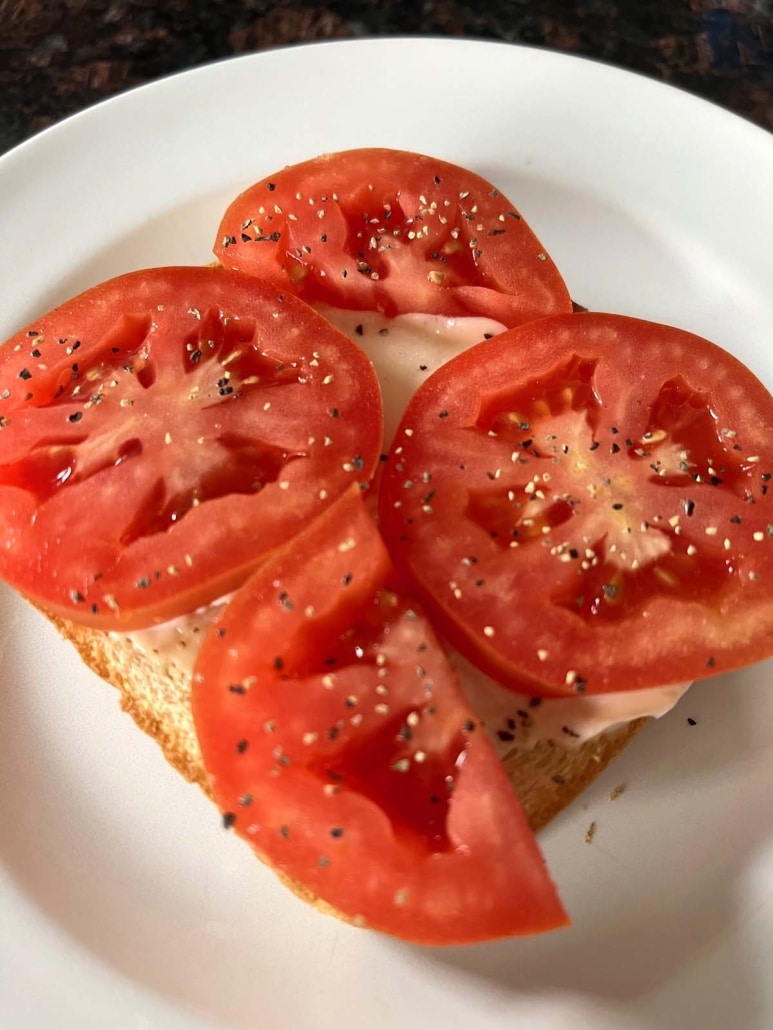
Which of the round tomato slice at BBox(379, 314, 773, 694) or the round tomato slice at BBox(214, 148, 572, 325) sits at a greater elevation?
the round tomato slice at BBox(214, 148, 572, 325)

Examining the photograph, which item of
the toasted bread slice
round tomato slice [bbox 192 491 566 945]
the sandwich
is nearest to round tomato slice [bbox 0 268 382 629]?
the sandwich

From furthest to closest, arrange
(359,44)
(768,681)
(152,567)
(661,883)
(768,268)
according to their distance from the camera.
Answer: (359,44)
(768,268)
(768,681)
(661,883)
(152,567)

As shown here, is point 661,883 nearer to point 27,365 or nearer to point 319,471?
point 319,471

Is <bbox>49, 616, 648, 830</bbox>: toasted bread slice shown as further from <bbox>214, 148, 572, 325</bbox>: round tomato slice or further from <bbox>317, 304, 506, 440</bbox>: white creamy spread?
<bbox>214, 148, 572, 325</bbox>: round tomato slice

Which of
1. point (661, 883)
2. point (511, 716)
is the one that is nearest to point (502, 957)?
point (661, 883)

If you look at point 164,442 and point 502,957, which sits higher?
point 164,442

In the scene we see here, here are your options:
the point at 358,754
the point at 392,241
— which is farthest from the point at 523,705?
the point at 392,241
